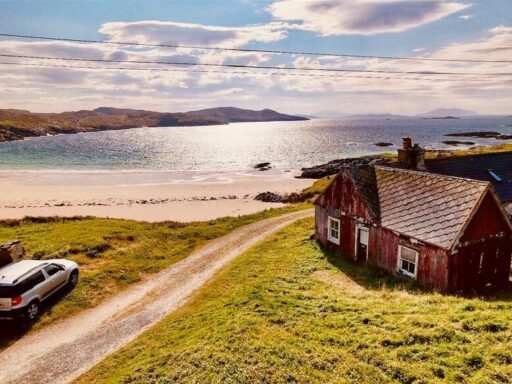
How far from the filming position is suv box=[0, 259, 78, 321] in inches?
694

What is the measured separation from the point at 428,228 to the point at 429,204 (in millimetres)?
1909

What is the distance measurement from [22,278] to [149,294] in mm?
6421

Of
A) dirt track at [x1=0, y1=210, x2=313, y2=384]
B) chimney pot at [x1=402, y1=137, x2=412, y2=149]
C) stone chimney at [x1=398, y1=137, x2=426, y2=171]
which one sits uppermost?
chimney pot at [x1=402, y1=137, x2=412, y2=149]

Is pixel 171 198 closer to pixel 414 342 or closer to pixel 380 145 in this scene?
pixel 414 342

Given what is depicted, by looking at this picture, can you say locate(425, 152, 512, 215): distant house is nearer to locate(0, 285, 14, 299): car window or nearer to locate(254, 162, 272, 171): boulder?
locate(0, 285, 14, 299): car window

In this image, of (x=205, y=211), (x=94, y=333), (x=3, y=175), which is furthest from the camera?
(x=3, y=175)

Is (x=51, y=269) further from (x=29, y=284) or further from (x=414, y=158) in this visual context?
(x=414, y=158)

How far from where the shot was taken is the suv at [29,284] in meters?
17.6

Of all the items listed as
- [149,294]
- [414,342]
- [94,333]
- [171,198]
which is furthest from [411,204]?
[171,198]

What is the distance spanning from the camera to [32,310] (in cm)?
1856

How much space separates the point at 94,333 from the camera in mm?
17344

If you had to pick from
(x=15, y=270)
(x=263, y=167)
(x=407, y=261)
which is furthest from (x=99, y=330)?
(x=263, y=167)

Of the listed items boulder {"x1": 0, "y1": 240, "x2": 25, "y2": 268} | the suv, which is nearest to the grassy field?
the suv

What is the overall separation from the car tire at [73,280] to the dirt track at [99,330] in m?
2.71
